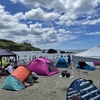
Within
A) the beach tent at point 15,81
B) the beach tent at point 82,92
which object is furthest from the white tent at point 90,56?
the beach tent at point 15,81

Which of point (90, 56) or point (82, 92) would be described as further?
point (90, 56)

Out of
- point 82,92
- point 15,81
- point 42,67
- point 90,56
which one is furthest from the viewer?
point 42,67

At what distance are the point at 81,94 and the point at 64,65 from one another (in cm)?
1588

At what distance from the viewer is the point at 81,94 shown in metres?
6.38

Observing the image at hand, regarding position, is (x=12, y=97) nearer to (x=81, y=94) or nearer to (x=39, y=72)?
(x=81, y=94)

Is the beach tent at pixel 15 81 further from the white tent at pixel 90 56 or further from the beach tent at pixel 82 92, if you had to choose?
the beach tent at pixel 82 92

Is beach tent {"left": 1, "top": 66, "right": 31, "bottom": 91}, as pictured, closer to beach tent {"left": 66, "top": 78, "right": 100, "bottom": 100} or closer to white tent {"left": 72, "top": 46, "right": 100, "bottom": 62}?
white tent {"left": 72, "top": 46, "right": 100, "bottom": 62}

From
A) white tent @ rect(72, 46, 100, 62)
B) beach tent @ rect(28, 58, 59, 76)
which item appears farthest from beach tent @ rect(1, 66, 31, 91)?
beach tent @ rect(28, 58, 59, 76)

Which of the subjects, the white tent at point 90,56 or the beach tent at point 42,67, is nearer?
the white tent at point 90,56

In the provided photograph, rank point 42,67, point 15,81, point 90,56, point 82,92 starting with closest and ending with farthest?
point 82,92 < point 90,56 < point 15,81 < point 42,67

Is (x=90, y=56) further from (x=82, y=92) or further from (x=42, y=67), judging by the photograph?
(x=42, y=67)

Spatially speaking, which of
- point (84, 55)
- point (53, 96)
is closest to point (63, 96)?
point (53, 96)

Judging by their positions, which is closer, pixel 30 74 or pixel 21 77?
pixel 21 77

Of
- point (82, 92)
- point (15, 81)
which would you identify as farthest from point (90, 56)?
point (15, 81)
